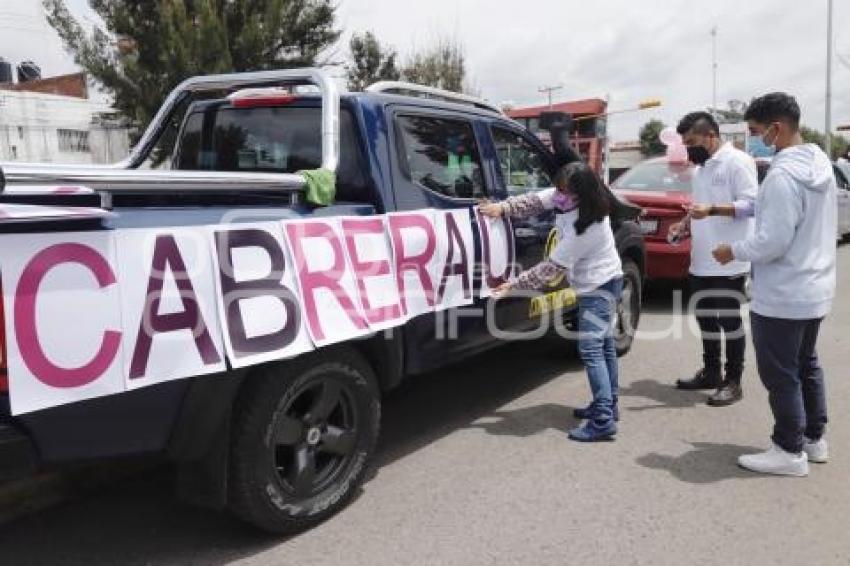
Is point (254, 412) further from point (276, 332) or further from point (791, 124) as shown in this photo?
point (791, 124)

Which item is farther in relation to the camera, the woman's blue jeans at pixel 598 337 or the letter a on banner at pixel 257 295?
the woman's blue jeans at pixel 598 337

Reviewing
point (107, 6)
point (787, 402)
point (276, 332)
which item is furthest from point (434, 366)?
point (107, 6)

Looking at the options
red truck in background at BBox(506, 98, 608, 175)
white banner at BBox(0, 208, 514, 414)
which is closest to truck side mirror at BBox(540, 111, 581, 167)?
white banner at BBox(0, 208, 514, 414)

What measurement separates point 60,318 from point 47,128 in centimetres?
2517

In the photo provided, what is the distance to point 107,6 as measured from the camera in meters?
12.6

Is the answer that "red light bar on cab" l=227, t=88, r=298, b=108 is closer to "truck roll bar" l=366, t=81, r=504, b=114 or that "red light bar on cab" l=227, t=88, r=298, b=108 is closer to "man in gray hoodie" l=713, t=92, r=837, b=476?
"truck roll bar" l=366, t=81, r=504, b=114

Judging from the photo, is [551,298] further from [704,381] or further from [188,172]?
[188,172]

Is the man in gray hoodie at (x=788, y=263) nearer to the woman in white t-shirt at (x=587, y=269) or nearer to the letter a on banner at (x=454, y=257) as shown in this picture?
the woman in white t-shirt at (x=587, y=269)

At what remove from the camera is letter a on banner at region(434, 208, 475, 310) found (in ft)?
13.5

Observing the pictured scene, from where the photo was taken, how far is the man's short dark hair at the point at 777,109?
389 centimetres

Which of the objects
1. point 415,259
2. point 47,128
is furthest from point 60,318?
point 47,128

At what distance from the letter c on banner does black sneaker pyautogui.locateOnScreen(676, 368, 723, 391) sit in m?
4.21

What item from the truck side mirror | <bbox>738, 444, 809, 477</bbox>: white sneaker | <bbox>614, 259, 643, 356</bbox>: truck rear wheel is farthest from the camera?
<bbox>614, 259, 643, 356</bbox>: truck rear wheel

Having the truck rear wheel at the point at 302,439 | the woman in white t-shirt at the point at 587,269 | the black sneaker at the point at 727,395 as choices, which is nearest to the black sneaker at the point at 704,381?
the black sneaker at the point at 727,395
